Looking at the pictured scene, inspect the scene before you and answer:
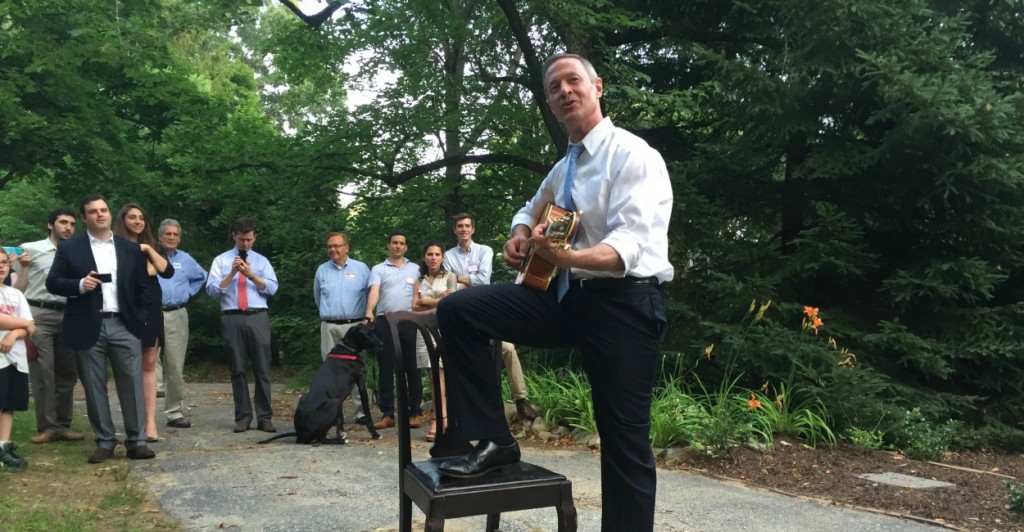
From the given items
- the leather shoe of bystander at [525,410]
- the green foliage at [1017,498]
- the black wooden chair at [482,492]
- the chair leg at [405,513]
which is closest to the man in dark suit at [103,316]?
the leather shoe of bystander at [525,410]

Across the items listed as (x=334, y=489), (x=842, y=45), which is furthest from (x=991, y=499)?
(x=842, y=45)

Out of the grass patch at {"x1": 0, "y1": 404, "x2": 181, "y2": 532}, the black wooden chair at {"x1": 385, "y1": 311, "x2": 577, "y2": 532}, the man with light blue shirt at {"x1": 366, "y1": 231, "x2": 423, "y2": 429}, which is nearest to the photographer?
the black wooden chair at {"x1": 385, "y1": 311, "x2": 577, "y2": 532}

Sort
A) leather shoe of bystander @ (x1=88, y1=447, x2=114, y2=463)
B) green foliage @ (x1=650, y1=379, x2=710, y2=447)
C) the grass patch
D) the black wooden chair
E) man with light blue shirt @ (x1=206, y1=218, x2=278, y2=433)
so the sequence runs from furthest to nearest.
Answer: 1. man with light blue shirt @ (x1=206, y1=218, x2=278, y2=433)
2. green foliage @ (x1=650, y1=379, x2=710, y2=447)
3. leather shoe of bystander @ (x1=88, y1=447, x2=114, y2=463)
4. the grass patch
5. the black wooden chair

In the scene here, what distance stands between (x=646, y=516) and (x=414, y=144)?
10544mm

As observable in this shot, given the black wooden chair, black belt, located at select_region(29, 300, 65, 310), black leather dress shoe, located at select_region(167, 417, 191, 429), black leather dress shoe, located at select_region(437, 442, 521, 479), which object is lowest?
black leather dress shoe, located at select_region(167, 417, 191, 429)

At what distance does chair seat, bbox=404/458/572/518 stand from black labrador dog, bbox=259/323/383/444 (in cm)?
418

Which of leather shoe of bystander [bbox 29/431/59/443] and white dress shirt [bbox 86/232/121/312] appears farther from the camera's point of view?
leather shoe of bystander [bbox 29/431/59/443]

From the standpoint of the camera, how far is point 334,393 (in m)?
7.37

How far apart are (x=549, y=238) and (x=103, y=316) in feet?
17.0

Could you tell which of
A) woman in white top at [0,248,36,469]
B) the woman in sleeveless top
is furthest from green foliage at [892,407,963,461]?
woman in white top at [0,248,36,469]

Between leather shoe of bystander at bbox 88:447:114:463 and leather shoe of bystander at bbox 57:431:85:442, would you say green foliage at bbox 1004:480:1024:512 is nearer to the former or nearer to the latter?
leather shoe of bystander at bbox 88:447:114:463

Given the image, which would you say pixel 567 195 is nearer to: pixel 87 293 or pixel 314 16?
pixel 87 293

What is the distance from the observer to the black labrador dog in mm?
7238

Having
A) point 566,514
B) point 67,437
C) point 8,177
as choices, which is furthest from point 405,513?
point 8,177
